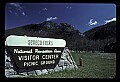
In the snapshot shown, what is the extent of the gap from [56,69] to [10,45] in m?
1.23

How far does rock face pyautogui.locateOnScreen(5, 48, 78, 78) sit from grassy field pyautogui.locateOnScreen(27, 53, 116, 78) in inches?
4.4

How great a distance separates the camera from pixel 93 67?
18.0 feet

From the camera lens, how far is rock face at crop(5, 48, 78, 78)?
16.0 ft

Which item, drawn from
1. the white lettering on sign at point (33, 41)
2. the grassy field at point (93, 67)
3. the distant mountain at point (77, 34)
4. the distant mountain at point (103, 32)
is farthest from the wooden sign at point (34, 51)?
the distant mountain at point (103, 32)

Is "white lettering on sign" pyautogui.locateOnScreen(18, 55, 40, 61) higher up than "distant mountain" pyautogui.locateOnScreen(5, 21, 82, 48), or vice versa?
"distant mountain" pyautogui.locateOnScreen(5, 21, 82, 48)

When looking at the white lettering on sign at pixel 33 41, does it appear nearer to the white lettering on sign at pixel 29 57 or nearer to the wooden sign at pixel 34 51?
the wooden sign at pixel 34 51

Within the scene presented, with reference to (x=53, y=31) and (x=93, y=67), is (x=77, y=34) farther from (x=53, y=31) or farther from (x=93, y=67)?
(x=93, y=67)

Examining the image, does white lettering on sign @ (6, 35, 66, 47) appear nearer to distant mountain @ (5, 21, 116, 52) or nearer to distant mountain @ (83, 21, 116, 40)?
distant mountain @ (5, 21, 116, 52)

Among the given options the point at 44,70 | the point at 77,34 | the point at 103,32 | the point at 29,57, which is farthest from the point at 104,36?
the point at 29,57

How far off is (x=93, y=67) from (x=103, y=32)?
2.51 feet

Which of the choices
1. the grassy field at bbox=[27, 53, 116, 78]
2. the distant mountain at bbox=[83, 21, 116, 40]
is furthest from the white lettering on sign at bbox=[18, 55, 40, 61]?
the distant mountain at bbox=[83, 21, 116, 40]
